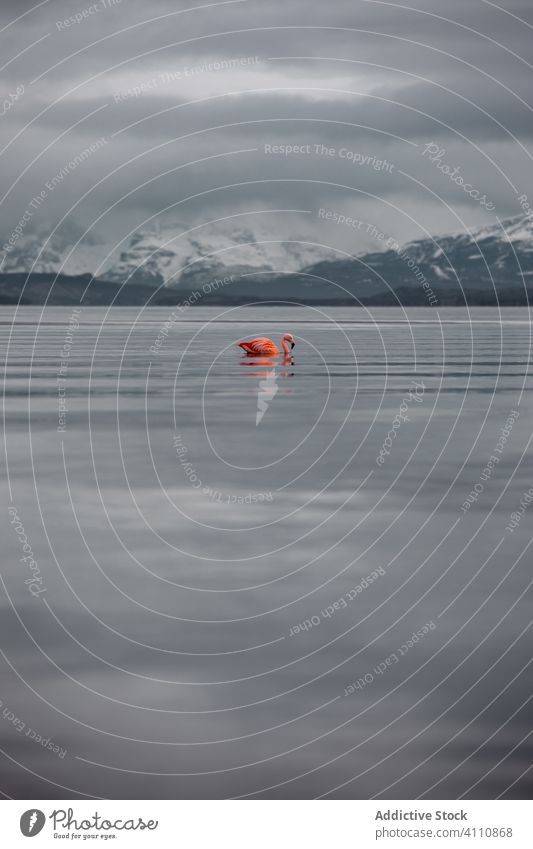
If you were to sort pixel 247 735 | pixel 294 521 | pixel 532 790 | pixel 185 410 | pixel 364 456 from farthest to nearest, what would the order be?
pixel 185 410
pixel 364 456
pixel 294 521
pixel 247 735
pixel 532 790

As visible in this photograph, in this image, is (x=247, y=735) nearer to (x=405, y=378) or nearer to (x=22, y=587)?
(x=22, y=587)

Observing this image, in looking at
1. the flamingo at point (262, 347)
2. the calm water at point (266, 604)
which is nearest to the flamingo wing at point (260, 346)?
the flamingo at point (262, 347)

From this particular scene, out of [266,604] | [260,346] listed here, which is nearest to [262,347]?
[260,346]

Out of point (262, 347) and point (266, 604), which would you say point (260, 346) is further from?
point (266, 604)

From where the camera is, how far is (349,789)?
→ 34.0ft

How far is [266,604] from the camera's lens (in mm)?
14852

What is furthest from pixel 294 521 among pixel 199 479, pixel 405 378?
pixel 405 378

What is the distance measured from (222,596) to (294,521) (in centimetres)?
409

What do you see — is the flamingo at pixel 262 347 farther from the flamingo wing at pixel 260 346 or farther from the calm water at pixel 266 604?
the calm water at pixel 266 604

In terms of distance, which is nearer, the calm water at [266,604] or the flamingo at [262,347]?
the calm water at [266,604]

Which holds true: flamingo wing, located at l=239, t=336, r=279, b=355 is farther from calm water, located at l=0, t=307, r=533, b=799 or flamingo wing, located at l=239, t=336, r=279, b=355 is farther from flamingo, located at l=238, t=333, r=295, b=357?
calm water, located at l=0, t=307, r=533, b=799

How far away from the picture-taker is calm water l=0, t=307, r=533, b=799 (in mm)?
10797

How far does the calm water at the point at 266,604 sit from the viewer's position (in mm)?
10797

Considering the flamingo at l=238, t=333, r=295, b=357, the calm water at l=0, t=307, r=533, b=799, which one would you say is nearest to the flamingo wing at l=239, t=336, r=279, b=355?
the flamingo at l=238, t=333, r=295, b=357
